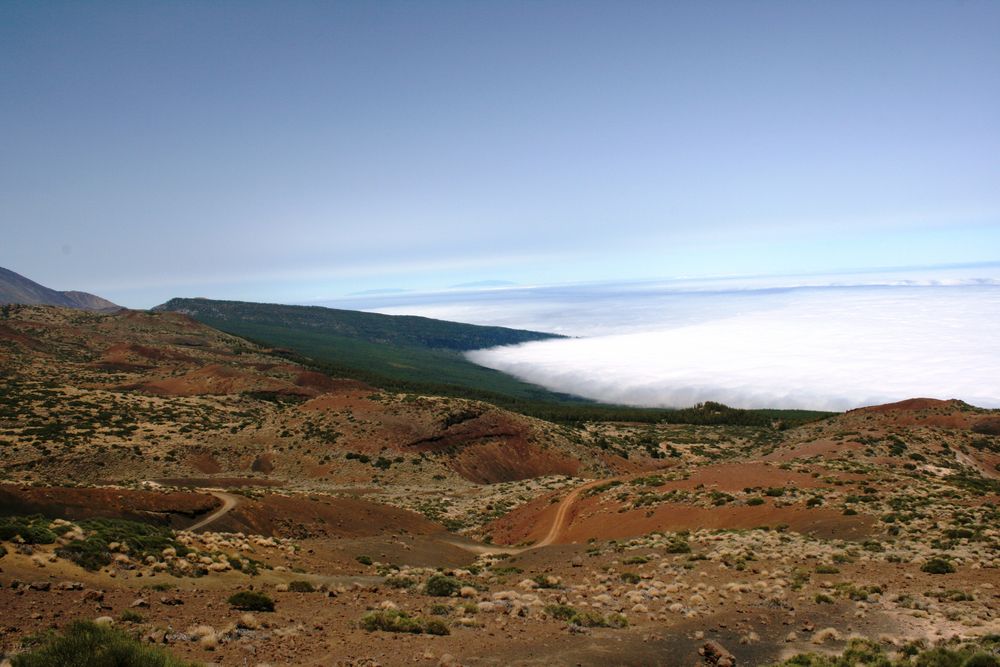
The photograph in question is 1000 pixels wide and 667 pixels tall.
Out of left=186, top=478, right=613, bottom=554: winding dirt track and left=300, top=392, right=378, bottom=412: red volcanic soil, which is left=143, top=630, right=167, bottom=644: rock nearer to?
left=186, top=478, right=613, bottom=554: winding dirt track

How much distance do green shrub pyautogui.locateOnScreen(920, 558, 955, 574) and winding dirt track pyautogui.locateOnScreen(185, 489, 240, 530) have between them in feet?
77.4

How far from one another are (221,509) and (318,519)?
Result: 13.7 feet

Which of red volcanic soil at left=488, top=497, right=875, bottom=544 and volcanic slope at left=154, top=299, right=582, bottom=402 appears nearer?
red volcanic soil at left=488, top=497, right=875, bottom=544

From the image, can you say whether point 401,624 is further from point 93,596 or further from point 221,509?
point 221,509

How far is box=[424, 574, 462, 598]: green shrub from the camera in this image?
50.0 feet

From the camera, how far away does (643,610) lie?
535 inches

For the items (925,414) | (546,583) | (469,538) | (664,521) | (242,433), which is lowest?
(469,538)

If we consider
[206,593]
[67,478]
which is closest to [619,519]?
[206,593]

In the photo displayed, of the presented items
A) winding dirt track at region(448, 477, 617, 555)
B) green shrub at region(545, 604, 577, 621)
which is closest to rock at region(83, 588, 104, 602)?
green shrub at region(545, 604, 577, 621)

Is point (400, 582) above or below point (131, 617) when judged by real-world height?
below

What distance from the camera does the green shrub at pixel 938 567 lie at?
51.5 ft

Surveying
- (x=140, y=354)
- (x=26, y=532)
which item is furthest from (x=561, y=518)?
(x=140, y=354)

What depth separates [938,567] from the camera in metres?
15.8

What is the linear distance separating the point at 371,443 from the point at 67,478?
824 inches
